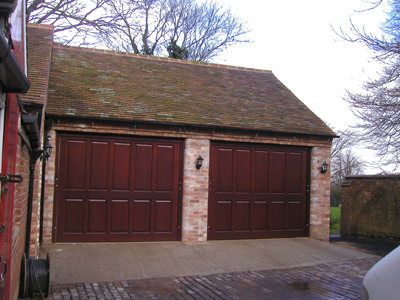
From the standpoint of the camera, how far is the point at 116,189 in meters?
8.95

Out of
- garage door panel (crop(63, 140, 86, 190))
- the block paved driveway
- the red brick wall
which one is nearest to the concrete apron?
the block paved driveway


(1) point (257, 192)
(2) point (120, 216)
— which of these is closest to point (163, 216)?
(2) point (120, 216)

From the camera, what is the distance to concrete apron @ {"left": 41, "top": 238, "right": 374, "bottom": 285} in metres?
6.92

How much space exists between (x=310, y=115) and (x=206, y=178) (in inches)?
167

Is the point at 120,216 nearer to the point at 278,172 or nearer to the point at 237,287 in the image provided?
the point at 237,287

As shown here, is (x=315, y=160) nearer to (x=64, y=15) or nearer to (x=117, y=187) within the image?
(x=117, y=187)

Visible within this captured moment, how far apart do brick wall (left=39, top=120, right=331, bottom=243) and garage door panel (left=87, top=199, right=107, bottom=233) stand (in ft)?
2.71

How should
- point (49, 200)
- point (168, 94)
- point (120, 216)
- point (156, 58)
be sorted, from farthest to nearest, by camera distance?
point (156, 58), point (168, 94), point (120, 216), point (49, 200)

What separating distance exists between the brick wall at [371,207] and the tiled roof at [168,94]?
3500mm

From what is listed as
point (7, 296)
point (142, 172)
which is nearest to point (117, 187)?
point (142, 172)

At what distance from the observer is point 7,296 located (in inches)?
144

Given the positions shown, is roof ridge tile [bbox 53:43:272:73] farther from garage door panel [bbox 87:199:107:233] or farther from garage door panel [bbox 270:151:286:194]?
garage door panel [bbox 87:199:107:233]

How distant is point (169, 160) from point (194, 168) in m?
0.65

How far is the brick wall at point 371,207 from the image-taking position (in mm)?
12289
